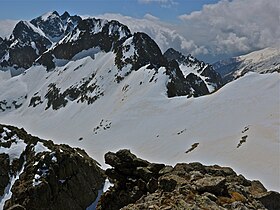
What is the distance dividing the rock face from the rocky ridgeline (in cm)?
1931

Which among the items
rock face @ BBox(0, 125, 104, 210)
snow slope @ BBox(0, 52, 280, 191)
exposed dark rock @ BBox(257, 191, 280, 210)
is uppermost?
snow slope @ BBox(0, 52, 280, 191)

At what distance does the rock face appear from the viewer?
171ft

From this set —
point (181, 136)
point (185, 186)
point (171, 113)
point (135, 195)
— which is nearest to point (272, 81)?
point (181, 136)

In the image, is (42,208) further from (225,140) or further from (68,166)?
(225,140)

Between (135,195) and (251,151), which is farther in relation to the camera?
(251,151)

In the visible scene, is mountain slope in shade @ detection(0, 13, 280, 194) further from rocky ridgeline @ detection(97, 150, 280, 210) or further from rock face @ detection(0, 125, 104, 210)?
rock face @ detection(0, 125, 104, 210)

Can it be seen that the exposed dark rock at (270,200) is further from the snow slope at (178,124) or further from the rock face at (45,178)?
the rock face at (45,178)

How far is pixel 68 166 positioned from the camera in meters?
57.4

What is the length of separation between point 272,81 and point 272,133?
29.2m

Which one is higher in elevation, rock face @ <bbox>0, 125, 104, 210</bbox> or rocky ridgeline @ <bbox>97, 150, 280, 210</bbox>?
rock face @ <bbox>0, 125, 104, 210</bbox>

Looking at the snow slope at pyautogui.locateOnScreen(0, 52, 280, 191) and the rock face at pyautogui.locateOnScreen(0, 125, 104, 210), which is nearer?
the rock face at pyautogui.locateOnScreen(0, 125, 104, 210)

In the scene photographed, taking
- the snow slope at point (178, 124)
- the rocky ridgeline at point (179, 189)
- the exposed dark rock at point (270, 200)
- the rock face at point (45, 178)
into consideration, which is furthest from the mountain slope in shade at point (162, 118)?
the rock face at point (45, 178)

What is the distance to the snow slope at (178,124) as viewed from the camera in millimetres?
Result: 63750

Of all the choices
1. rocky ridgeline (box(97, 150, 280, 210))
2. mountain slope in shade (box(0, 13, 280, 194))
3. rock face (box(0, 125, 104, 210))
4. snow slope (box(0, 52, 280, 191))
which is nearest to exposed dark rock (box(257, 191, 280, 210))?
rocky ridgeline (box(97, 150, 280, 210))
